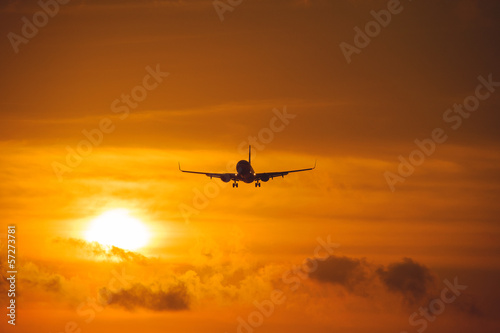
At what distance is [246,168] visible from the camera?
640 ft
